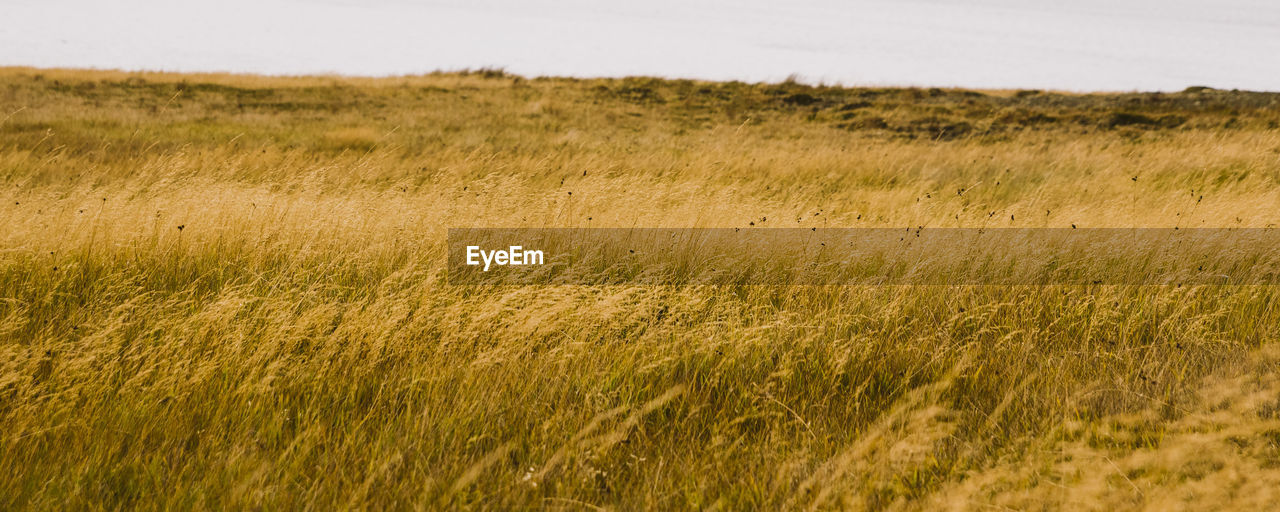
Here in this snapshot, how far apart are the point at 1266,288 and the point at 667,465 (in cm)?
403

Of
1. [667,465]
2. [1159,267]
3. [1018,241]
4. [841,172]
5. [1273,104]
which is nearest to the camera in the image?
[667,465]

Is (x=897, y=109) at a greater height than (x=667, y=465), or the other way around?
(x=897, y=109)

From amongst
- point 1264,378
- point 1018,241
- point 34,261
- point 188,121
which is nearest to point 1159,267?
point 1018,241

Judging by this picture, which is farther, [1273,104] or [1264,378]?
[1273,104]

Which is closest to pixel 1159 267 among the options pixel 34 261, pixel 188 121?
pixel 34 261

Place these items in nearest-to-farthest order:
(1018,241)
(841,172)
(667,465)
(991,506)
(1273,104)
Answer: (991,506) < (667,465) < (1018,241) < (841,172) < (1273,104)

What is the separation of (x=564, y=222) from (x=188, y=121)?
17.7 metres

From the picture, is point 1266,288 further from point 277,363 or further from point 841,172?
point 841,172

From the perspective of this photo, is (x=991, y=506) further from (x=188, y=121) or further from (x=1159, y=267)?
(x=188, y=121)

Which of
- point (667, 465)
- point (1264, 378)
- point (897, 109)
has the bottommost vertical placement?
point (667, 465)

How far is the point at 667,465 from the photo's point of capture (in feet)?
7.72

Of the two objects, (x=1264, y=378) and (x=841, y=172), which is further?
(x=841, y=172)

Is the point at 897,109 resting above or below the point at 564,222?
above

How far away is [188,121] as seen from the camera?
18.4 m
